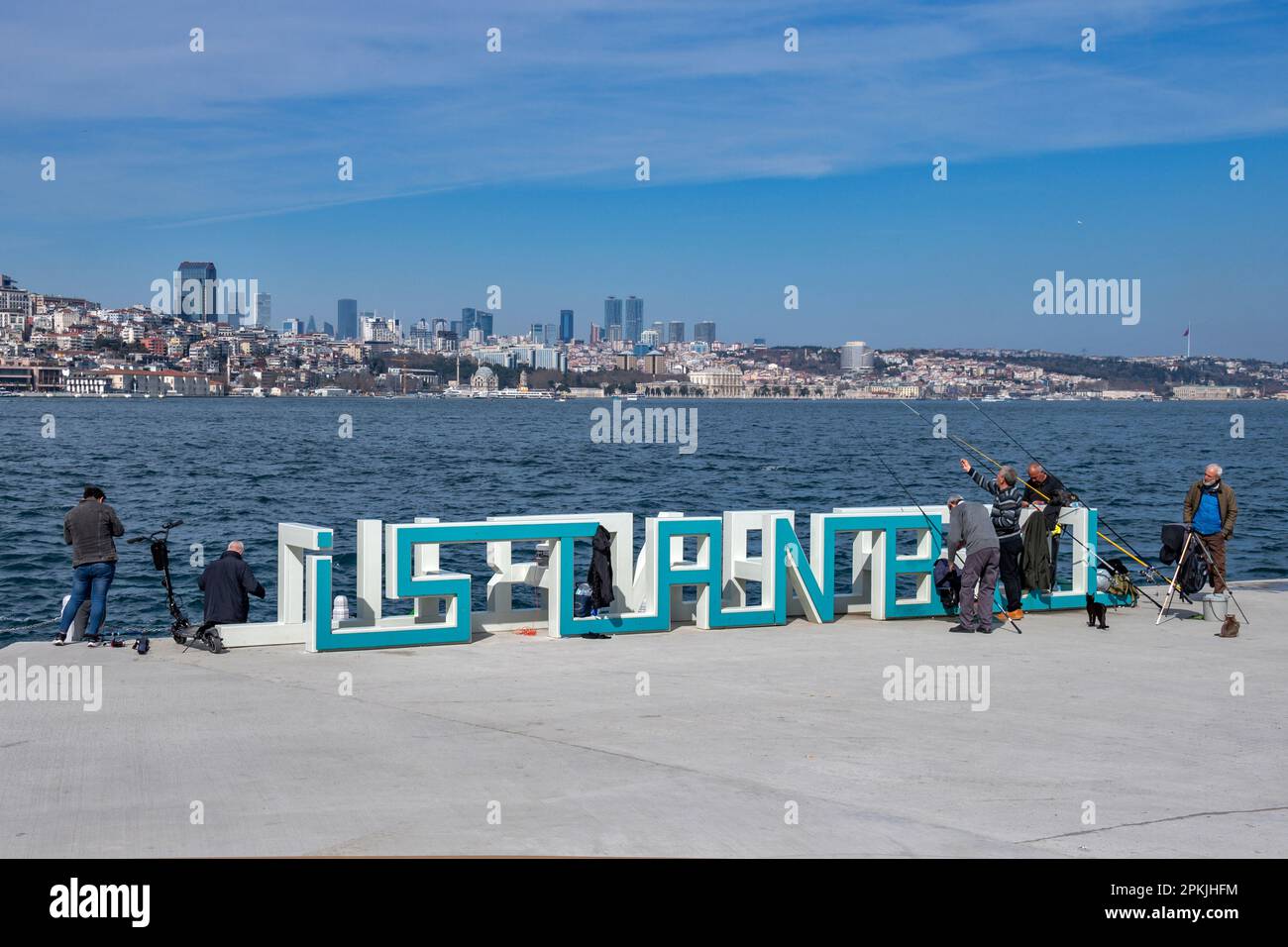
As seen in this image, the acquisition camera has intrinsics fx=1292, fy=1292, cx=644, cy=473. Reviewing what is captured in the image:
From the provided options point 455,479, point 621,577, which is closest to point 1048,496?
point 621,577

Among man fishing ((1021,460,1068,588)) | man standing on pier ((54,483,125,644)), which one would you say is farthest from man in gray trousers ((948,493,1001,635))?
man standing on pier ((54,483,125,644))

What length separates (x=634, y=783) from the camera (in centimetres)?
848

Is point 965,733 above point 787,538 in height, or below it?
below

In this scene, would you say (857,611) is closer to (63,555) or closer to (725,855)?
(725,855)

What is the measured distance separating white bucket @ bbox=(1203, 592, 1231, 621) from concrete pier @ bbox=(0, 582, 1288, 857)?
137cm

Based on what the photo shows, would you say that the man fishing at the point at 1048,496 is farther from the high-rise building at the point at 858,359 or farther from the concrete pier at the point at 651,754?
the high-rise building at the point at 858,359

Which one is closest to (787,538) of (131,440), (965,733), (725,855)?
(965,733)

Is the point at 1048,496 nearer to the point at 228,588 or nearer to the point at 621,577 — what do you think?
the point at 621,577

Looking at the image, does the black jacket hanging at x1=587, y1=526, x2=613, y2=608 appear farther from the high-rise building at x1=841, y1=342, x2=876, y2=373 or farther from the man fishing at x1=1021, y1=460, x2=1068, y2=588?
Answer: the high-rise building at x1=841, y1=342, x2=876, y2=373
